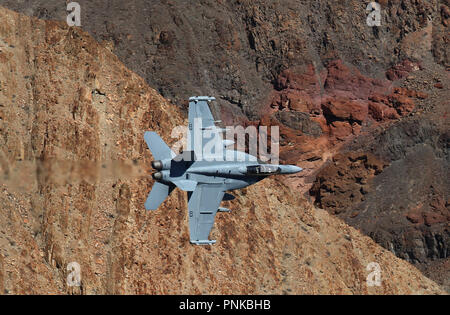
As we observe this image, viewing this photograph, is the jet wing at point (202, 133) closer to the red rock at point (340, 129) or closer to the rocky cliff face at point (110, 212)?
the rocky cliff face at point (110, 212)

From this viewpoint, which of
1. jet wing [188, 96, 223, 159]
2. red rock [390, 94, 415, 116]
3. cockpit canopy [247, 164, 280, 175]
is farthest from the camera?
red rock [390, 94, 415, 116]

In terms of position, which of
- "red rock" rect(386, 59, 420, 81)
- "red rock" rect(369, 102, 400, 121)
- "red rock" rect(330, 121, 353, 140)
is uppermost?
"red rock" rect(386, 59, 420, 81)

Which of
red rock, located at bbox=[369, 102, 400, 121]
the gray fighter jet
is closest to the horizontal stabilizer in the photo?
the gray fighter jet

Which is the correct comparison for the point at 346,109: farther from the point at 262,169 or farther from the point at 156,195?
the point at 156,195

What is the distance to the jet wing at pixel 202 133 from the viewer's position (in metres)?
57.9

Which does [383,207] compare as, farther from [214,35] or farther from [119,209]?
[119,209]

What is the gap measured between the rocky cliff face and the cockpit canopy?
355 inches

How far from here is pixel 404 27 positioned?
116312 mm

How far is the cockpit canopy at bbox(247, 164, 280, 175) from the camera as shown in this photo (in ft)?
185

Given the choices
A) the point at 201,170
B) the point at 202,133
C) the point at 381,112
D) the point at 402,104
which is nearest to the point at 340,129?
the point at 381,112

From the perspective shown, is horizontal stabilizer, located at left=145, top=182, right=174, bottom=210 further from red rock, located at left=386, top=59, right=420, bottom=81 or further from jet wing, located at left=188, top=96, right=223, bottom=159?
red rock, located at left=386, top=59, right=420, bottom=81

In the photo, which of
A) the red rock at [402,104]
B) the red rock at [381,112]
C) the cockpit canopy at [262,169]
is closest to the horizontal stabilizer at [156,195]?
the cockpit canopy at [262,169]

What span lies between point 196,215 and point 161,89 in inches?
1996

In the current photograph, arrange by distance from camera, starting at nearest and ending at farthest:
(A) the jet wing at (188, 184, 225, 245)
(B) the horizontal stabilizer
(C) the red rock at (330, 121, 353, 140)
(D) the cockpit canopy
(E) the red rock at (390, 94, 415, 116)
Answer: (B) the horizontal stabilizer, (A) the jet wing at (188, 184, 225, 245), (D) the cockpit canopy, (C) the red rock at (330, 121, 353, 140), (E) the red rock at (390, 94, 415, 116)
